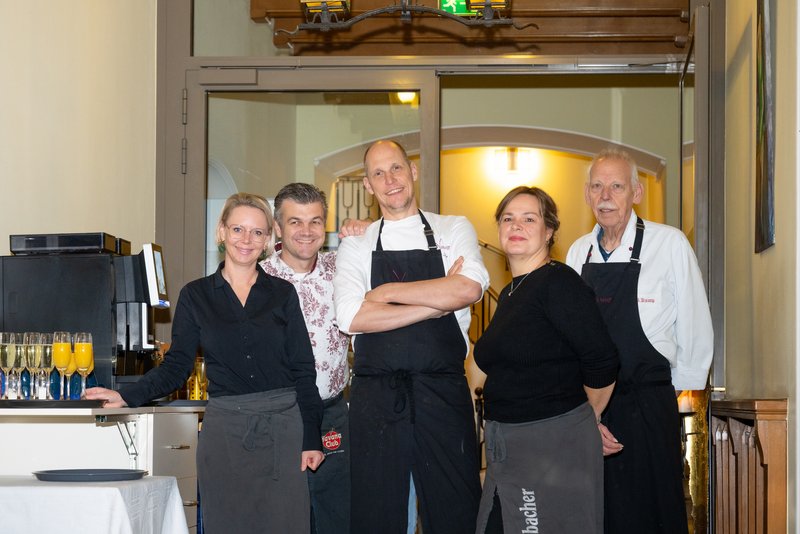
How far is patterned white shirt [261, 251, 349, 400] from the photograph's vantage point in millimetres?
3414

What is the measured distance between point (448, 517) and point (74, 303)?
56.7 inches

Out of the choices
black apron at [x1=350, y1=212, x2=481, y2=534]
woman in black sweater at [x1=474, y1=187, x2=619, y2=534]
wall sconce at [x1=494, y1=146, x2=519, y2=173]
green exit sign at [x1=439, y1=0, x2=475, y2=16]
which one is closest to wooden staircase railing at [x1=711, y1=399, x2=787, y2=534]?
woman in black sweater at [x1=474, y1=187, x2=619, y2=534]

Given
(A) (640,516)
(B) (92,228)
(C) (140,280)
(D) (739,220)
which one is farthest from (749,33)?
(B) (92,228)

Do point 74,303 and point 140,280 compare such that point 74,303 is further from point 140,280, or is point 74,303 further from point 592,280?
point 592,280

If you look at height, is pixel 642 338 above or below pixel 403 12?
below

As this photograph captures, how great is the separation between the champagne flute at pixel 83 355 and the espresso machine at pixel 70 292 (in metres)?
0.21

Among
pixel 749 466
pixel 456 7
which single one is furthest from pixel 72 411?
pixel 456 7

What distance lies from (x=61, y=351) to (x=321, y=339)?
828mm

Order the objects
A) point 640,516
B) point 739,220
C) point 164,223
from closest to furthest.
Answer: point 640,516
point 739,220
point 164,223

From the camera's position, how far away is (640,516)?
3064 millimetres

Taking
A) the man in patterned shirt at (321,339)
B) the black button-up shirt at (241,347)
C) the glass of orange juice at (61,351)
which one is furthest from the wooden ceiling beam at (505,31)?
the glass of orange juice at (61,351)

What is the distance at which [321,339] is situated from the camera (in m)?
3.43

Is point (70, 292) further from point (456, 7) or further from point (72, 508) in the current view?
point (456, 7)

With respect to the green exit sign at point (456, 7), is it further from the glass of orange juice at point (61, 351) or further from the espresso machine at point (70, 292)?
the glass of orange juice at point (61, 351)
